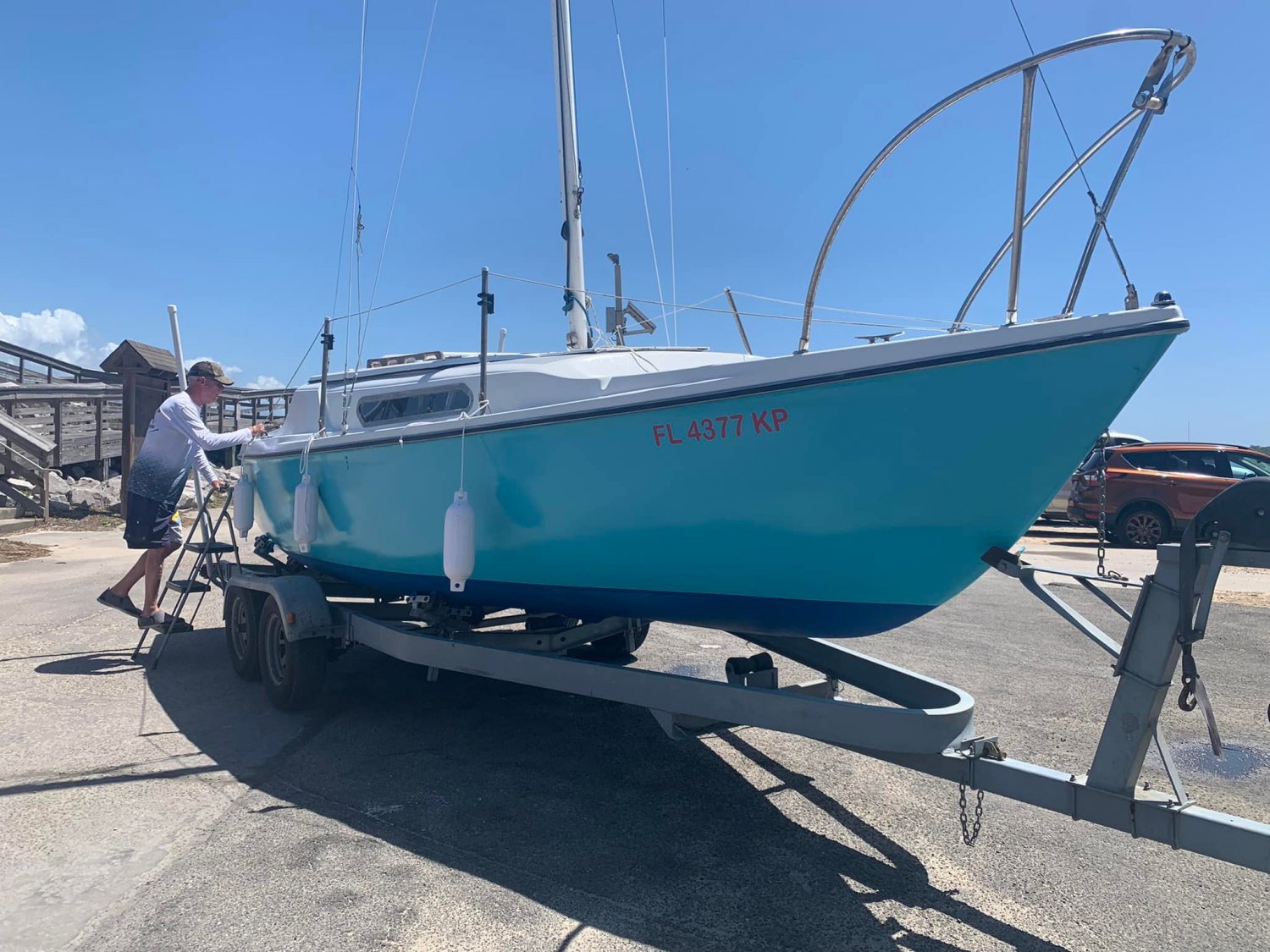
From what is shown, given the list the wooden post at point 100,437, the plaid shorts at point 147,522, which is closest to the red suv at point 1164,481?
the plaid shorts at point 147,522

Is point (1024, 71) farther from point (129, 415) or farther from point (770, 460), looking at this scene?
point (129, 415)

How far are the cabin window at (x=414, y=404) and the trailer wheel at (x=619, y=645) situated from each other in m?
1.69

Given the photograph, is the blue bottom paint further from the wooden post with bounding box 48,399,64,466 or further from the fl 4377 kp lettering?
the wooden post with bounding box 48,399,64,466

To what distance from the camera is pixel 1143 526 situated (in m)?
12.2

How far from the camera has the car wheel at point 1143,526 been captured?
12086mm

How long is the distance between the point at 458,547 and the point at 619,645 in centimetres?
199

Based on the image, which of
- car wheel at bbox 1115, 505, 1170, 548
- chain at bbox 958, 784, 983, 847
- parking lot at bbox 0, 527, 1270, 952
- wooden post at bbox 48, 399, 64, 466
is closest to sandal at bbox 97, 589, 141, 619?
parking lot at bbox 0, 527, 1270, 952

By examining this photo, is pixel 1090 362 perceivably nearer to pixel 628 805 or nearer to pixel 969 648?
pixel 628 805

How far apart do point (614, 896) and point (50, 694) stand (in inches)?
157

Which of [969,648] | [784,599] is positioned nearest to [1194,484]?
[969,648]

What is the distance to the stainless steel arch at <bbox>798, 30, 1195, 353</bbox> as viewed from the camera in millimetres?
3014

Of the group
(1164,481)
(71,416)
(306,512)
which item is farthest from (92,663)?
(1164,481)

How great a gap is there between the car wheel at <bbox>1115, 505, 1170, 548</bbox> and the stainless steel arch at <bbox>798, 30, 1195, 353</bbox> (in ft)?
33.9

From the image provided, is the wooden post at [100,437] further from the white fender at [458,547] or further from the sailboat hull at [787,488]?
the white fender at [458,547]
